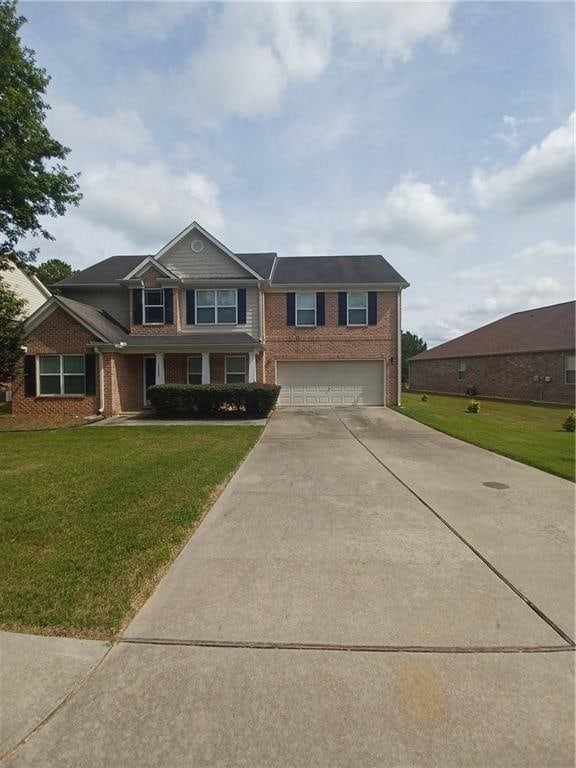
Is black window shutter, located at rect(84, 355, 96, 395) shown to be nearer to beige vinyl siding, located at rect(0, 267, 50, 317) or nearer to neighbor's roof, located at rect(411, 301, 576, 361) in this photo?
beige vinyl siding, located at rect(0, 267, 50, 317)

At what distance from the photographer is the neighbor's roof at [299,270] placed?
58.5ft

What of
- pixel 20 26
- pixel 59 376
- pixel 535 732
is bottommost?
pixel 535 732

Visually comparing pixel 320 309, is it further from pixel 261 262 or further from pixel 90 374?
pixel 90 374

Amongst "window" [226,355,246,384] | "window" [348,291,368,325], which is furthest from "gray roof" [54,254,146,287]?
"window" [348,291,368,325]

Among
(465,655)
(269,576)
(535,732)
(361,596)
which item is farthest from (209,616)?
(535,732)

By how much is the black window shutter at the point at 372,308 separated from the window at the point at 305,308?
103 inches

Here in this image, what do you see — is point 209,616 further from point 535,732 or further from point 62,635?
point 535,732

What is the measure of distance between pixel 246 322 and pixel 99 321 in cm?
614

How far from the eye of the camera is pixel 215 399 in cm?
1383

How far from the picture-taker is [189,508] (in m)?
4.77

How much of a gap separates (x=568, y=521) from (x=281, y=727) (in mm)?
4439

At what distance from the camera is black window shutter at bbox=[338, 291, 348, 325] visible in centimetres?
1786

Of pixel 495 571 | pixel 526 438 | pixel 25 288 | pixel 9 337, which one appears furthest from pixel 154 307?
pixel 495 571

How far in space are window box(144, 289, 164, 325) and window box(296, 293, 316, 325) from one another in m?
6.25
